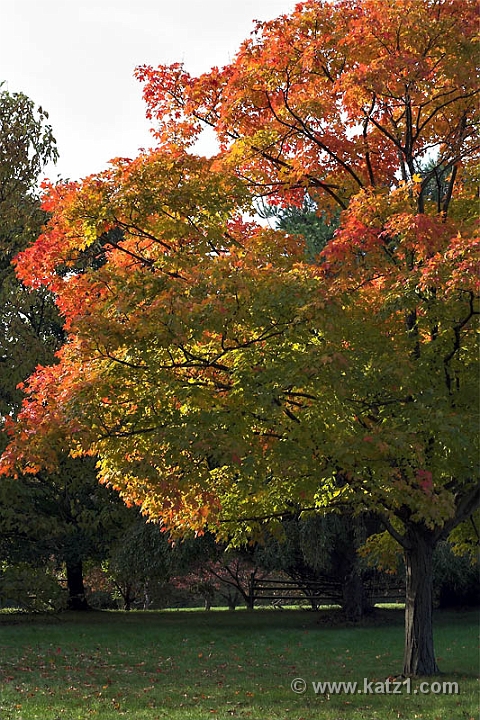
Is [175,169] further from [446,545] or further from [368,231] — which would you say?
[446,545]

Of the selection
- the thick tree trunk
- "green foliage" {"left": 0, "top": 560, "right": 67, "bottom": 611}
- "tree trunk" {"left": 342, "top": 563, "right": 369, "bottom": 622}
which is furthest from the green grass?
"green foliage" {"left": 0, "top": 560, "right": 67, "bottom": 611}

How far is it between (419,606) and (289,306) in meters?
6.21

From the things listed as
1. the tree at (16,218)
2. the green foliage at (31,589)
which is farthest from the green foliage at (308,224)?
the green foliage at (31,589)

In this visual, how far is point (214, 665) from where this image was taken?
17562 mm

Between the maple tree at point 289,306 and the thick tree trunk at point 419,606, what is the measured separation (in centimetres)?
4

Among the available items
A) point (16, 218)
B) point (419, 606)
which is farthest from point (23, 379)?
point (419, 606)

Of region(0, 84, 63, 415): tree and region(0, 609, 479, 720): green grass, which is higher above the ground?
region(0, 84, 63, 415): tree

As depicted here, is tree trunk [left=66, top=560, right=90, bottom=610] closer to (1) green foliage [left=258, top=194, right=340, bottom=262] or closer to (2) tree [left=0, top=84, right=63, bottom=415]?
(2) tree [left=0, top=84, right=63, bottom=415]

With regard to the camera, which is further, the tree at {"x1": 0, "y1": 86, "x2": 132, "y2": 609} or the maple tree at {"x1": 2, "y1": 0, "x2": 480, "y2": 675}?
the tree at {"x1": 0, "y1": 86, "x2": 132, "y2": 609}

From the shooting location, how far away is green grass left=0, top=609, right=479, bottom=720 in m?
11.8

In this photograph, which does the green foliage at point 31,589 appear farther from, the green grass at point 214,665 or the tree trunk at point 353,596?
the tree trunk at point 353,596

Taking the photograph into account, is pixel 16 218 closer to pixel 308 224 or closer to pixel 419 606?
pixel 308 224

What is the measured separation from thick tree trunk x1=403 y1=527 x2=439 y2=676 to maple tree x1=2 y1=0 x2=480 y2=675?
0.04 m

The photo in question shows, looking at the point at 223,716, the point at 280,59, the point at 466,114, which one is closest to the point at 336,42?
the point at 280,59
